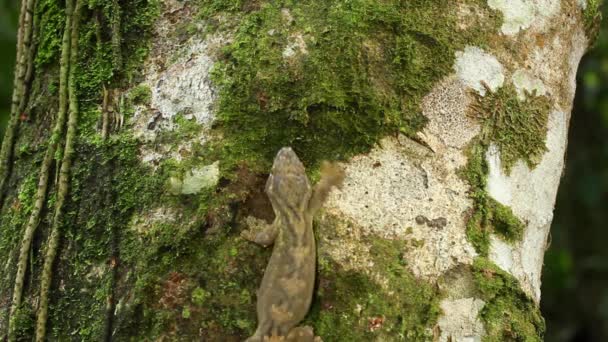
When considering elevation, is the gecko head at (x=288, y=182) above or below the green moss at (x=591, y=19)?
below

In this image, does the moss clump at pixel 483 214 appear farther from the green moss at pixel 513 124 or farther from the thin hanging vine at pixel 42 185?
the thin hanging vine at pixel 42 185

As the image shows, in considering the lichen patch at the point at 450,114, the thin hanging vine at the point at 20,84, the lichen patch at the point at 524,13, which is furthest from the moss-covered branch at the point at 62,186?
the lichen patch at the point at 524,13

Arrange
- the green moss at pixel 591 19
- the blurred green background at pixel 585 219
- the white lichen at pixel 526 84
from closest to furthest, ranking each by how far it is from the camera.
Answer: the white lichen at pixel 526 84 < the green moss at pixel 591 19 < the blurred green background at pixel 585 219

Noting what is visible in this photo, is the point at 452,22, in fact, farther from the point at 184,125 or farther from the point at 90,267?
the point at 90,267

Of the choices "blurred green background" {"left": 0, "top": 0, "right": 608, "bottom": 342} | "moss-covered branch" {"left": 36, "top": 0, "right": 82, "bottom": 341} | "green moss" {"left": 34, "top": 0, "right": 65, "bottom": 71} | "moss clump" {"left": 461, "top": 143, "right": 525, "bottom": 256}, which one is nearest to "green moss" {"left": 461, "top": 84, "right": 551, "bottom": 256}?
"moss clump" {"left": 461, "top": 143, "right": 525, "bottom": 256}

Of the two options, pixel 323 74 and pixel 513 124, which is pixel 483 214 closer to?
pixel 513 124

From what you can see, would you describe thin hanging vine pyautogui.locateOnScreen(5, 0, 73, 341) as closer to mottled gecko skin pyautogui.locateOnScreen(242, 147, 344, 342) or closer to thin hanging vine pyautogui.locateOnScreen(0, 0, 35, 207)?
thin hanging vine pyautogui.locateOnScreen(0, 0, 35, 207)
